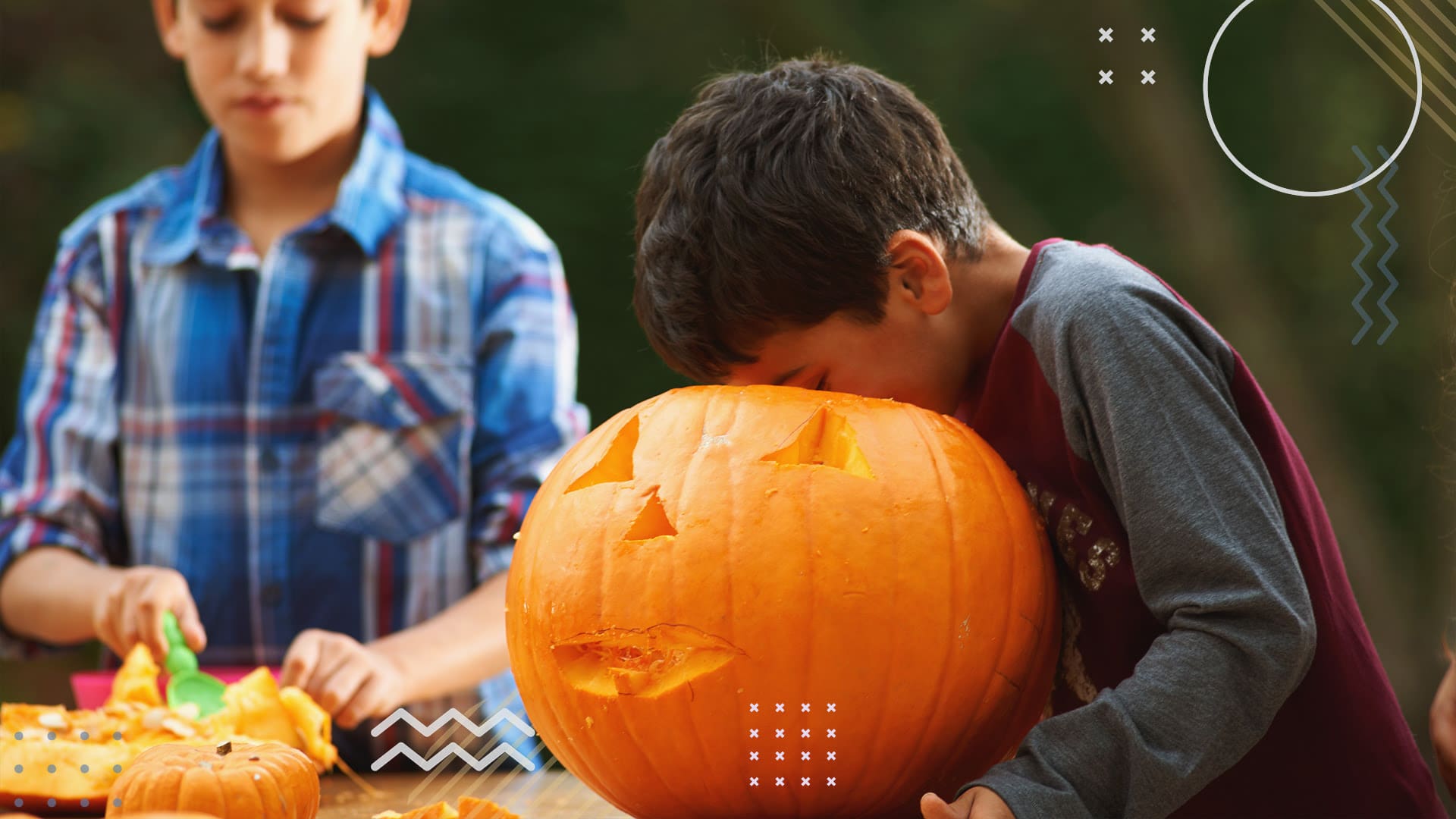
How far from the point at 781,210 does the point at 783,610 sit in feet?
1.26

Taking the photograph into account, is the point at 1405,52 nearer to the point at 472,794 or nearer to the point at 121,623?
the point at 472,794

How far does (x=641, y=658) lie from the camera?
3.56 feet

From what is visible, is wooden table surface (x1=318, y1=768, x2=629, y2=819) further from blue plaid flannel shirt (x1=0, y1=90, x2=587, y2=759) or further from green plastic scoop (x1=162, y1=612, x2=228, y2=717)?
blue plaid flannel shirt (x1=0, y1=90, x2=587, y2=759)

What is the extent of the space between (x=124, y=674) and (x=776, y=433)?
3.12 ft

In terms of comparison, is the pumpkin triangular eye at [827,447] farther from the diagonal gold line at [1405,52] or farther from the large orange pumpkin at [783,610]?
the diagonal gold line at [1405,52]

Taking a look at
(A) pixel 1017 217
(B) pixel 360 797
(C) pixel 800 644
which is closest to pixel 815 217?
(C) pixel 800 644

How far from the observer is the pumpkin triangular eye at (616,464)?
115cm

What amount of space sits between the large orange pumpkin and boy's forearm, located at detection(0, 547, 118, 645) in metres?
1.17

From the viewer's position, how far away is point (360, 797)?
4.87ft

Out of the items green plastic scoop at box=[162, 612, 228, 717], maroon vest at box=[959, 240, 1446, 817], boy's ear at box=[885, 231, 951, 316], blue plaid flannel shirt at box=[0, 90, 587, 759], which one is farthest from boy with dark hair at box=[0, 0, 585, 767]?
maroon vest at box=[959, 240, 1446, 817]

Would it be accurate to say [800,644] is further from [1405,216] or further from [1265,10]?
[1265,10]

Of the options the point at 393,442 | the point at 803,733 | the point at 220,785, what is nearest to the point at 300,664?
the point at 220,785

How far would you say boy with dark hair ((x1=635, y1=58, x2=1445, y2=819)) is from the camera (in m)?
0.98

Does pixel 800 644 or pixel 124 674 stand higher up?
pixel 800 644
